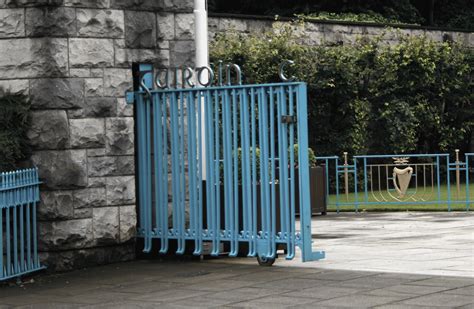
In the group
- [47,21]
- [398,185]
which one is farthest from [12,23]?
[398,185]

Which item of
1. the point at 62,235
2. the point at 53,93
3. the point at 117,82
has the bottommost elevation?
the point at 62,235

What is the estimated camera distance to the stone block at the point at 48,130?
1215 cm

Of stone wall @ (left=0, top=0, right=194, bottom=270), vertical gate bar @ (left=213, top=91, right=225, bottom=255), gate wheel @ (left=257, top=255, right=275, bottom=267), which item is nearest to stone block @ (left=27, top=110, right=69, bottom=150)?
stone wall @ (left=0, top=0, right=194, bottom=270)

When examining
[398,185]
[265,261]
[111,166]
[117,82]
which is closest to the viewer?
[265,261]

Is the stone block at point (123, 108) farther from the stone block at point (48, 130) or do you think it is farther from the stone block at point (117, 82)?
the stone block at point (48, 130)

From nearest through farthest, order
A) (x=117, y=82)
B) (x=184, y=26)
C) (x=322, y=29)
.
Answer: (x=117, y=82) < (x=184, y=26) < (x=322, y=29)

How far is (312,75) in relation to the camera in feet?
83.5

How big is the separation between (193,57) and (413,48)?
14.5 meters

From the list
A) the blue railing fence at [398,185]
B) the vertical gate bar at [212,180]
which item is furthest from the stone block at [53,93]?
the blue railing fence at [398,185]

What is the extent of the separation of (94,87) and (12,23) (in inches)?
44.2

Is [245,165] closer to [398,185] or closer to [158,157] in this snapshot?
[158,157]

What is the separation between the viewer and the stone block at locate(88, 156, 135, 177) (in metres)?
12.4

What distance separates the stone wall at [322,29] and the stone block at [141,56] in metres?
→ 10.9

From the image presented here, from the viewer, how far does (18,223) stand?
12016 millimetres
